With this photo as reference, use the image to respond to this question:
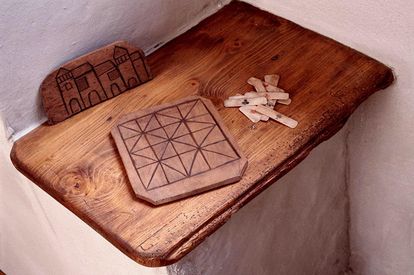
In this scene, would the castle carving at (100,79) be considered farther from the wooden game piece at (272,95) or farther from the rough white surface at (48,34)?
the wooden game piece at (272,95)

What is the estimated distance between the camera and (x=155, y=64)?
1.43 m

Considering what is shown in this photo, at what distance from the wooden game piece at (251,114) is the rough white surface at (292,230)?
193 millimetres

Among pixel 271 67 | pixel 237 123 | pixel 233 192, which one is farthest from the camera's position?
pixel 271 67

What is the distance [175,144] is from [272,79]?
0.28 metres

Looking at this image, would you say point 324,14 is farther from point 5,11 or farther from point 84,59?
point 5,11

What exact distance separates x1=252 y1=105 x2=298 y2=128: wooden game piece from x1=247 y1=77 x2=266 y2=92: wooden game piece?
6cm

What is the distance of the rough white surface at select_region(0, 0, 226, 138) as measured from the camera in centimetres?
121

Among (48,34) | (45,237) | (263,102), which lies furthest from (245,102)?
(45,237)

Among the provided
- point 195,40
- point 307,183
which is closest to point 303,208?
point 307,183

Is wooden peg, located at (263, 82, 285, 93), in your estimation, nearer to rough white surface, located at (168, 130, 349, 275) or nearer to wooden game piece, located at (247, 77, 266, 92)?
wooden game piece, located at (247, 77, 266, 92)

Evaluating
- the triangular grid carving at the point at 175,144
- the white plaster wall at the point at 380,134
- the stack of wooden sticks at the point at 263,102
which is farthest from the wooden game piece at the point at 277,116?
the white plaster wall at the point at 380,134

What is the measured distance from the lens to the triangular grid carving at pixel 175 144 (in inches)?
45.5

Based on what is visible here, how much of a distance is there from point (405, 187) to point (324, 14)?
1.51ft

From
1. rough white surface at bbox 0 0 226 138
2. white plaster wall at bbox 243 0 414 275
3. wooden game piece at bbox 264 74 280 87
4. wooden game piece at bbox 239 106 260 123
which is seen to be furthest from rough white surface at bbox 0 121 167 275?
white plaster wall at bbox 243 0 414 275
